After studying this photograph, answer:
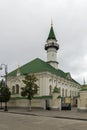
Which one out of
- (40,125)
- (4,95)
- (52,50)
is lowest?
(40,125)

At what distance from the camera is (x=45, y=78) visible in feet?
175

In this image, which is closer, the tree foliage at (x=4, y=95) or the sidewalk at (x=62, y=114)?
the sidewalk at (x=62, y=114)

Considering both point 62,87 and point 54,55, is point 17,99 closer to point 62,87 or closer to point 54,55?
point 62,87

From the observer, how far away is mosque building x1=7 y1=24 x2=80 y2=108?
45756 millimetres

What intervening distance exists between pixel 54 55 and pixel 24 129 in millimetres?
56063

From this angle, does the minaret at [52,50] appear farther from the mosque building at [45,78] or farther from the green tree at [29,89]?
the green tree at [29,89]

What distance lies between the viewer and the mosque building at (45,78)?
45756 millimetres

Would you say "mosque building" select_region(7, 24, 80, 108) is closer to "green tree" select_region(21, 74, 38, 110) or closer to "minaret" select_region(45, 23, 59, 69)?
"minaret" select_region(45, 23, 59, 69)

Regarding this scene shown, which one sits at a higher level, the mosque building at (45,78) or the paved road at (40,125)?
the mosque building at (45,78)

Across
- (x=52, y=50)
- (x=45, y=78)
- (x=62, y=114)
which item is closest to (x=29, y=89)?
(x=62, y=114)

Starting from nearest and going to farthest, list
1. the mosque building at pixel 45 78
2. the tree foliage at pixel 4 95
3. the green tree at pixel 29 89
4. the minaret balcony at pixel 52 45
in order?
the green tree at pixel 29 89, the tree foliage at pixel 4 95, the mosque building at pixel 45 78, the minaret balcony at pixel 52 45

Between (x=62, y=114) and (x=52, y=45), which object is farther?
(x=52, y=45)

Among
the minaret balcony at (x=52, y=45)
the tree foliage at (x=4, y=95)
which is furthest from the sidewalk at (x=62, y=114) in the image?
the minaret balcony at (x=52, y=45)

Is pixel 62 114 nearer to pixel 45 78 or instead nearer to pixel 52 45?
pixel 45 78
